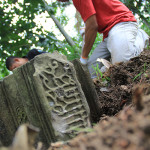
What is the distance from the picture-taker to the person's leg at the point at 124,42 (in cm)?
234

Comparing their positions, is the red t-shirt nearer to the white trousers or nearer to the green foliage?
the white trousers

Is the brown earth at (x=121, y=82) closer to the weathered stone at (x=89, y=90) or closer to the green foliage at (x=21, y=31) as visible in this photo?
the weathered stone at (x=89, y=90)

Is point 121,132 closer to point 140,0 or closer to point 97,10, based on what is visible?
point 97,10

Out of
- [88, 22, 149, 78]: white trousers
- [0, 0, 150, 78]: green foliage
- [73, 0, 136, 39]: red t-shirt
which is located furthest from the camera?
[0, 0, 150, 78]: green foliage

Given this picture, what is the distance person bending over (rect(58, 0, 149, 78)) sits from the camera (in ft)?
7.70

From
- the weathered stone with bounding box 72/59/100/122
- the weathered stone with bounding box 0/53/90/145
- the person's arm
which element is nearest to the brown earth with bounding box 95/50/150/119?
the weathered stone with bounding box 72/59/100/122

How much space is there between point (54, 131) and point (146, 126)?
822 mm

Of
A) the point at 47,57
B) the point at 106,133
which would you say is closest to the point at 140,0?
the point at 47,57

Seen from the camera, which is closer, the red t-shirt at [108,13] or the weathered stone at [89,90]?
the weathered stone at [89,90]

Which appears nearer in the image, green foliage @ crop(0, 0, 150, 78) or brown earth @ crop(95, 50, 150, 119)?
brown earth @ crop(95, 50, 150, 119)

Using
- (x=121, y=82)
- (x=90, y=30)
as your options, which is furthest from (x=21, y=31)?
(x=121, y=82)

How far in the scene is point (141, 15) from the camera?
4.53 m

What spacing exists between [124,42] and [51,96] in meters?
1.45

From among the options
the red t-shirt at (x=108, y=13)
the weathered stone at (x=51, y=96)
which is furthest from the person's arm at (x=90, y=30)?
the weathered stone at (x=51, y=96)
